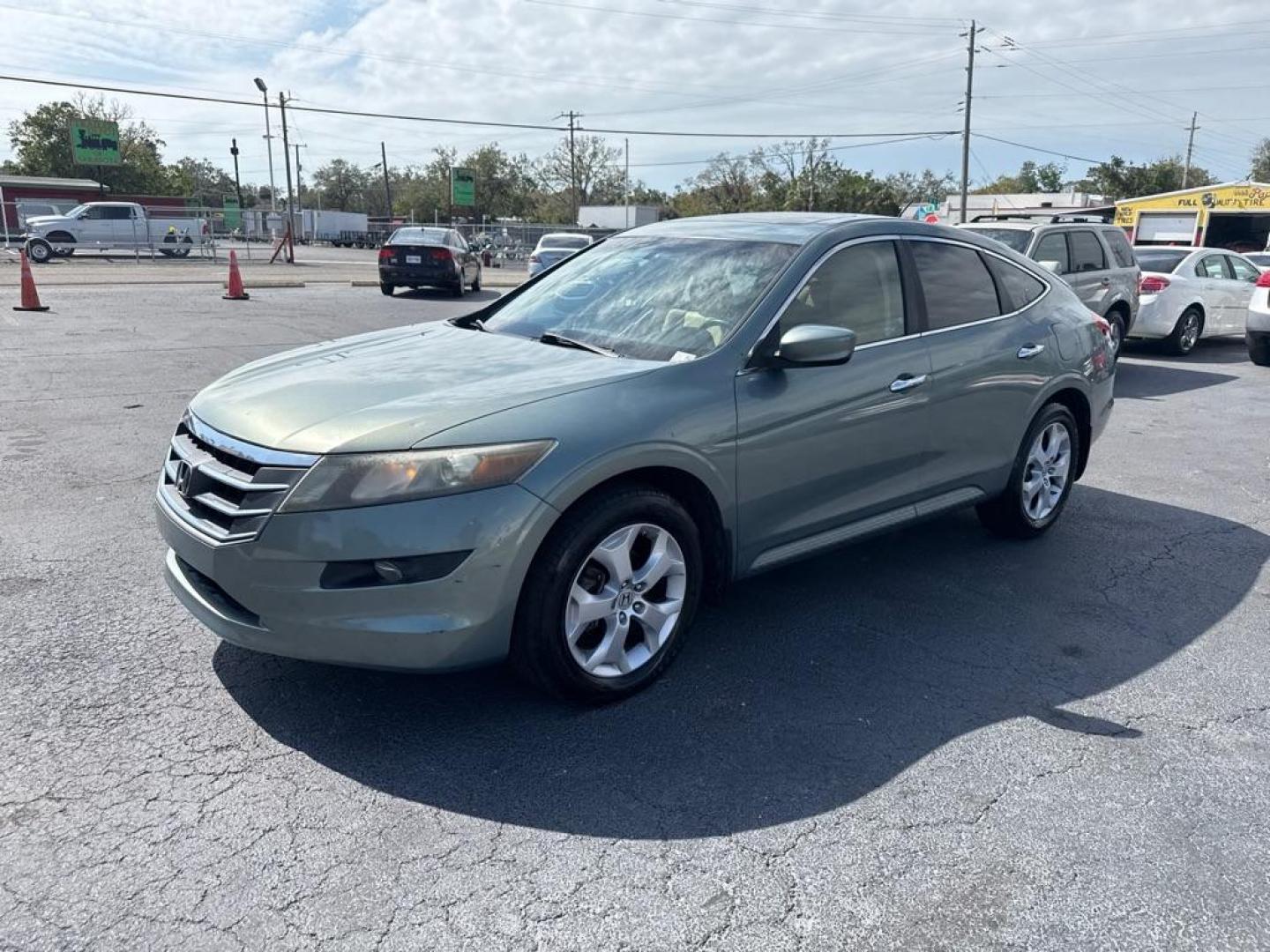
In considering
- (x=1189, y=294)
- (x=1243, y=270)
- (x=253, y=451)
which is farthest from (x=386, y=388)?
(x=1243, y=270)

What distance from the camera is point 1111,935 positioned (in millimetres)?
2379

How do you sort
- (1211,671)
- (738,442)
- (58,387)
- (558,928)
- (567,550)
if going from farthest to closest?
(58,387)
(1211,671)
(738,442)
(567,550)
(558,928)

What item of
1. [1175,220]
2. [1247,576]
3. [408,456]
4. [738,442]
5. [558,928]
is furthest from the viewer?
[1175,220]

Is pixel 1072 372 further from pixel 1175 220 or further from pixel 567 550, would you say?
pixel 1175 220

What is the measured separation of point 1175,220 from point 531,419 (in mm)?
46593

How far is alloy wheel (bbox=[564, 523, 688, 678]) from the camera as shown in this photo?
10.7 ft

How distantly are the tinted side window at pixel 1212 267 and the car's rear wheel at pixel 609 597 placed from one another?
530 inches

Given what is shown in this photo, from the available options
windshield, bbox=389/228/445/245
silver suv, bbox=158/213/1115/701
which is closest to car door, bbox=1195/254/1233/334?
silver suv, bbox=158/213/1115/701

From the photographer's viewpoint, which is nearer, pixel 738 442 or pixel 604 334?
pixel 738 442

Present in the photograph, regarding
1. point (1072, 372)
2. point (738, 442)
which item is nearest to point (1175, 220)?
point (1072, 372)

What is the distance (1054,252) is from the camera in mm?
10617

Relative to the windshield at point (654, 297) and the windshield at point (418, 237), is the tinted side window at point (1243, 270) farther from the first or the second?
the windshield at point (418, 237)

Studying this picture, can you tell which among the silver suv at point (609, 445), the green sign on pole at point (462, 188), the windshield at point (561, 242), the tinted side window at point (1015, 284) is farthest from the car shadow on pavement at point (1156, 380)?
the green sign on pole at point (462, 188)

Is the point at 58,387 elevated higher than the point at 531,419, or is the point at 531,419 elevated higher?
the point at 531,419
